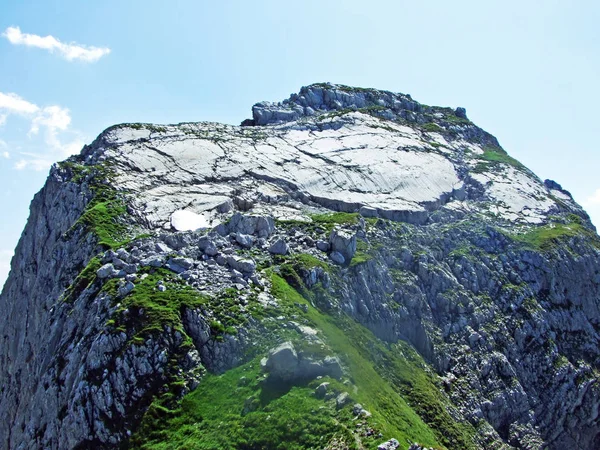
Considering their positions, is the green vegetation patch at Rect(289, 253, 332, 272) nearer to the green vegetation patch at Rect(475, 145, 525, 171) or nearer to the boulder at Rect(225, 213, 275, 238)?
the boulder at Rect(225, 213, 275, 238)

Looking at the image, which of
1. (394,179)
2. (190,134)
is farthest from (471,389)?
(190,134)

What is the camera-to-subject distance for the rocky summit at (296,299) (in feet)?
112

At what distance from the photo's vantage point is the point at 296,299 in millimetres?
44375

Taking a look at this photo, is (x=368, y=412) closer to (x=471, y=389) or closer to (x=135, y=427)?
(x=135, y=427)

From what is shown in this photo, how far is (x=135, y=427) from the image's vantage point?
109 ft

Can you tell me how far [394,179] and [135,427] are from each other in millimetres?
55007

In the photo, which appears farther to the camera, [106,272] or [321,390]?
[106,272]

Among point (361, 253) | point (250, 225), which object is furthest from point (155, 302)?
point (361, 253)

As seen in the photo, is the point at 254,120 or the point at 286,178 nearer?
the point at 286,178

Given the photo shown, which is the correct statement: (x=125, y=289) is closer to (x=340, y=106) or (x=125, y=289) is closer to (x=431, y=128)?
(x=340, y=106)

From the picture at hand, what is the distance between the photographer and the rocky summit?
3428 cm

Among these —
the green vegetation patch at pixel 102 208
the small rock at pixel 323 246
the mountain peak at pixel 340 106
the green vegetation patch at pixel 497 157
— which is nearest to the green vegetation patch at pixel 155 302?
the green vegetation patch at pixel 102 208

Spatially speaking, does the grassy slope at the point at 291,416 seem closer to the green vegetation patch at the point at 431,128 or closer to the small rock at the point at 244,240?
the small rock at the point at 244,240

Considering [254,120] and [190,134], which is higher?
[254,120]
